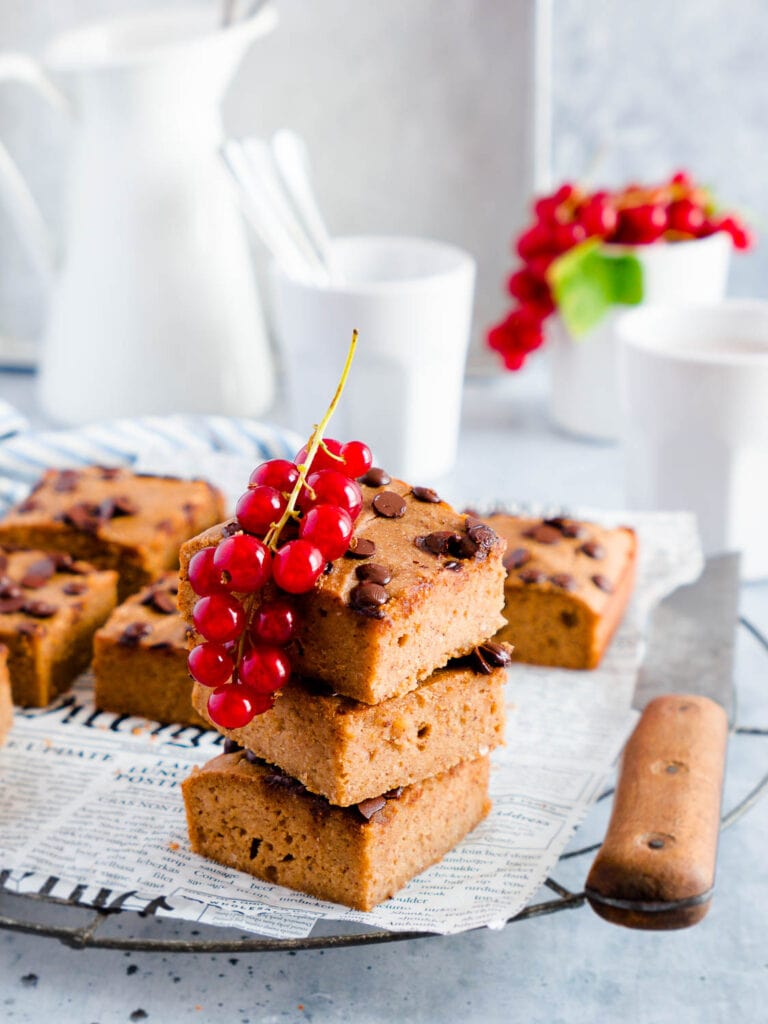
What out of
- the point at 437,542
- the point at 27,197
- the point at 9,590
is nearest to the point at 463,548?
the point at 437,542

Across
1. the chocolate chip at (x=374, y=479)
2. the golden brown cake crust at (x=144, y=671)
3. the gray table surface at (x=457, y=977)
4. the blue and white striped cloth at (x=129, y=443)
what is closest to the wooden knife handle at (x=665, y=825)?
the gray table surface at (x=457, y=977)

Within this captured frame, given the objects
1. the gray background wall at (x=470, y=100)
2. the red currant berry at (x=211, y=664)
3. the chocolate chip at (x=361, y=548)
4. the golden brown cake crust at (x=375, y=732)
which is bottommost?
the golden brown cake crust at (x=375, y=732)

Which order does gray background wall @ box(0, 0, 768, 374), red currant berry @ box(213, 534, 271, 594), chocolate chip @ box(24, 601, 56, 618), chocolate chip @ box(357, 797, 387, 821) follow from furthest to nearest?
gray background wall @ box(0, 0, 768, 374)
chocolate chip @ box(24, 601, 56, 618)
chocolate chip @ box(357, 797, 387, 821)
red currant berry @ box(213, 534, 271, 594)

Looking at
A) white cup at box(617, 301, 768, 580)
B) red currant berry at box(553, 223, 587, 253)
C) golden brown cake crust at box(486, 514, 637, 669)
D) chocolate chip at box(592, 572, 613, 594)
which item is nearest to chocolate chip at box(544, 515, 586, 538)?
golden brown cake crust at box(486, 514, 637, 669)

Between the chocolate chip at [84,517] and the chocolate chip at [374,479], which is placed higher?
the chocolate chip at [374,479]

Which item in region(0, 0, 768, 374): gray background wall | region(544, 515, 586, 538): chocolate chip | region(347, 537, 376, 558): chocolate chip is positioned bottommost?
region(544, 515, 586, 538): chocolate chip

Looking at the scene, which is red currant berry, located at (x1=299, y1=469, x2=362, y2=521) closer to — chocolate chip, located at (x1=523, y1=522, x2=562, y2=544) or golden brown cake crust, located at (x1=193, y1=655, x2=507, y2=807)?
golden brown cake crust, located at (x1=193, y1=655, x2=507, y2=807)

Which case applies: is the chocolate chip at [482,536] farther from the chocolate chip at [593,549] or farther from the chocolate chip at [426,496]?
the chocolate chip at [593,549]

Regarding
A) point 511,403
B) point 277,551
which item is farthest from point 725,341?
point 277,551
